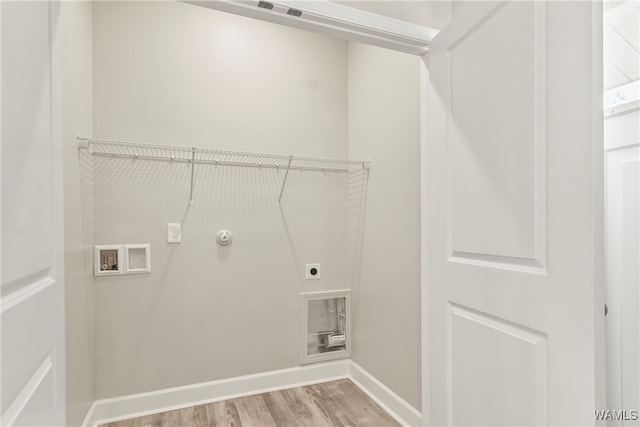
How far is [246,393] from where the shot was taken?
2.20m

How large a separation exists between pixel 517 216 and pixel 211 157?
177 cm

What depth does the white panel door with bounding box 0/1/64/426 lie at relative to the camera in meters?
0.60

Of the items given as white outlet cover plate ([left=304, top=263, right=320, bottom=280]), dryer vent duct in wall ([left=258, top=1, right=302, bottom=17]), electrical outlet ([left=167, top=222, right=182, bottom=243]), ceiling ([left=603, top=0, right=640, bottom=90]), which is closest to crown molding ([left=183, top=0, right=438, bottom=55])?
dryer vent duct in wall ([left=258, top=1, right=302, bottom=17])

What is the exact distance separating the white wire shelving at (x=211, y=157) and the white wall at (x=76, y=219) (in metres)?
0.13

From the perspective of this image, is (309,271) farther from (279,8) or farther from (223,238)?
(279,8)

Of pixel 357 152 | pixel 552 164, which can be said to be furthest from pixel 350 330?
pixel 552 164

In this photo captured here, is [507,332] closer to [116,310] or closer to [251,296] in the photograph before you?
[251,296]

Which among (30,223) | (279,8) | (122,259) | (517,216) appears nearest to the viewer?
(30,223)

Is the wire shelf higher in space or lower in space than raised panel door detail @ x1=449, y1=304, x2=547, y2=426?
higher

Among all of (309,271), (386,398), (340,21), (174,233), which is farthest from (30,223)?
(386,398)

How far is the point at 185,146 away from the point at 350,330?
5.68 feet

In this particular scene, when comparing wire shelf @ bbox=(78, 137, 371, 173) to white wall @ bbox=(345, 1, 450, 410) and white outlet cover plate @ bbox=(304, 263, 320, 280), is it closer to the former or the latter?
white wall @ bbox=(345, 1, 450, 410)

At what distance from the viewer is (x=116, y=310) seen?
1.94 metres

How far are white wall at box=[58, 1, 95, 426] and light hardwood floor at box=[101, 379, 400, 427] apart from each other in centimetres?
49
